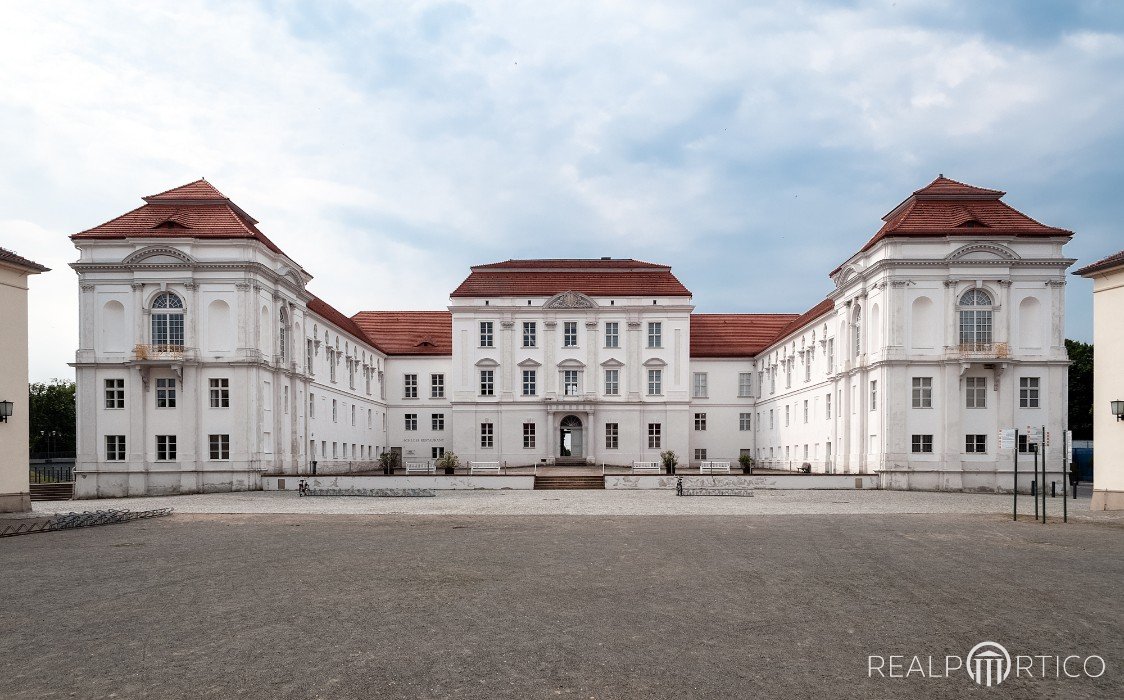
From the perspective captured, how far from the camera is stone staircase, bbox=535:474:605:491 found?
40272 mm

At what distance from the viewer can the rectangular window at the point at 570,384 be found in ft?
187

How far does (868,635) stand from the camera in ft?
30.1

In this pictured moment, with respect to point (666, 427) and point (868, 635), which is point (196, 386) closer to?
point (666, 427)

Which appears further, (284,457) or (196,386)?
(284,457)

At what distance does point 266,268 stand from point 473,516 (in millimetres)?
20795

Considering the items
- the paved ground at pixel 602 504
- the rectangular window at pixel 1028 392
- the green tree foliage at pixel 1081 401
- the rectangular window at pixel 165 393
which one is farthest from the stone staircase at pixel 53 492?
the green tree foliage at pixel 1081 401

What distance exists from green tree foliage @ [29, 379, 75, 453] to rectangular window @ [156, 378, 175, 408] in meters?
55.9

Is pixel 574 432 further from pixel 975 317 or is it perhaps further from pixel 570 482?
pixel 975 317

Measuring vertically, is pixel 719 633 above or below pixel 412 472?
above

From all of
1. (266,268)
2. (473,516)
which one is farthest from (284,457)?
(473,516)

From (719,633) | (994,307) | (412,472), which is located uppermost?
(994,307)

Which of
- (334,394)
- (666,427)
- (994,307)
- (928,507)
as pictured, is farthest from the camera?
(666,427)

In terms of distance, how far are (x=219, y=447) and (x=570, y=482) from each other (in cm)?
1626

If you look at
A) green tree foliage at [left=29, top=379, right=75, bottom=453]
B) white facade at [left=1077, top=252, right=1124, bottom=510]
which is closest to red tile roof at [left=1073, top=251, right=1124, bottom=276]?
white facade at [left=1077, top=252, right=1124, bottom=510]
